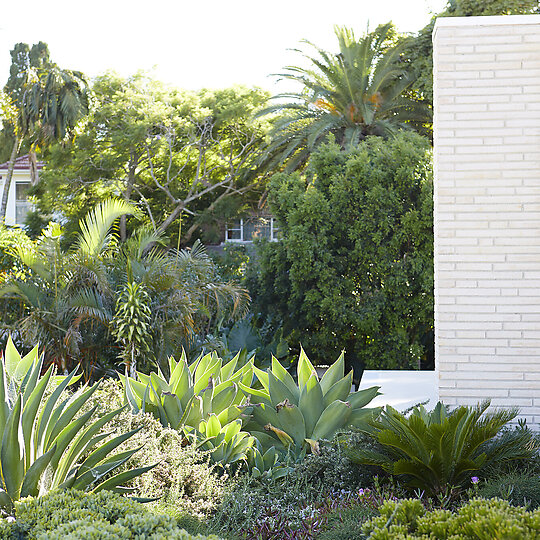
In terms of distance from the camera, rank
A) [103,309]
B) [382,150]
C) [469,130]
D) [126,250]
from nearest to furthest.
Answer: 1. [469,130]
2. [103,309]
3. [126,250]
4. [382,150]

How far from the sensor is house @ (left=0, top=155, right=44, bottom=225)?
29.1m

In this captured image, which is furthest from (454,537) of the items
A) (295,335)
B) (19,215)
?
(19,215)

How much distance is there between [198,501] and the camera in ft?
13.6

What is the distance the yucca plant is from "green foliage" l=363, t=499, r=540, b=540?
128 cm

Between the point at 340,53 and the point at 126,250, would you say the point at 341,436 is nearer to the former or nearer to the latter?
the point at 126,250

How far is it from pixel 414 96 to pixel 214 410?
678 inches

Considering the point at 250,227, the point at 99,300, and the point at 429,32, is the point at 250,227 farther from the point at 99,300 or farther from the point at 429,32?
the point at 99,300

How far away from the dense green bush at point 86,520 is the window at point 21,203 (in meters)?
28.0

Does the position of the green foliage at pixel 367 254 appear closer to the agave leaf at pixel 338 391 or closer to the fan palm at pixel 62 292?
the fan palm at pixel 62 292

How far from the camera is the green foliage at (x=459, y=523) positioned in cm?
250

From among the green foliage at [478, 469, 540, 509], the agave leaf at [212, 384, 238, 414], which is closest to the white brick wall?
the green foliage at [478, 469, 540, 509]

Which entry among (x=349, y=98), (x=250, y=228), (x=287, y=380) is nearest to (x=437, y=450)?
(x=287, y=380)

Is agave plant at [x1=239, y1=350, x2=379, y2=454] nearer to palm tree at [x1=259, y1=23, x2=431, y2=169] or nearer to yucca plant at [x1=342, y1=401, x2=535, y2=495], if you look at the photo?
yucca plant at [x1=342, y1=401, x2=535, y2=495]

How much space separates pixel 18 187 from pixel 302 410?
27761 millimetres
